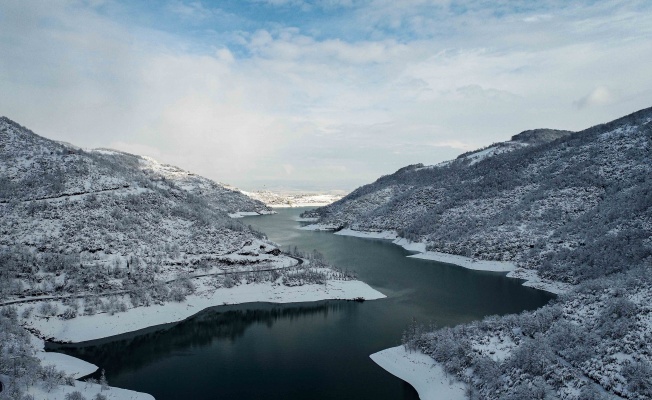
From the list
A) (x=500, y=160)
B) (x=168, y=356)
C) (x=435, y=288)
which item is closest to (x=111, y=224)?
(x=168, y=356)

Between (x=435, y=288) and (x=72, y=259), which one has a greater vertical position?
(x=72, y=259)

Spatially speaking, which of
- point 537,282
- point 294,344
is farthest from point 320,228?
point 294,344

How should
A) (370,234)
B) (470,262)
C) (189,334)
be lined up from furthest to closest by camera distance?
(370,234) → (470,262) → (189,334)

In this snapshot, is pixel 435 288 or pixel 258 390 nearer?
pixel 258 390

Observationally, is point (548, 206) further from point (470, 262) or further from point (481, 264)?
point (470, 262)

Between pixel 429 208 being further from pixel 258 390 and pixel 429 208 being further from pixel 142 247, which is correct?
pixel 258 390

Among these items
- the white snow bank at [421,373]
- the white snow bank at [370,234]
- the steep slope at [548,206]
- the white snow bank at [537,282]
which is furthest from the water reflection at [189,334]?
the white snow bank at [370,234]
